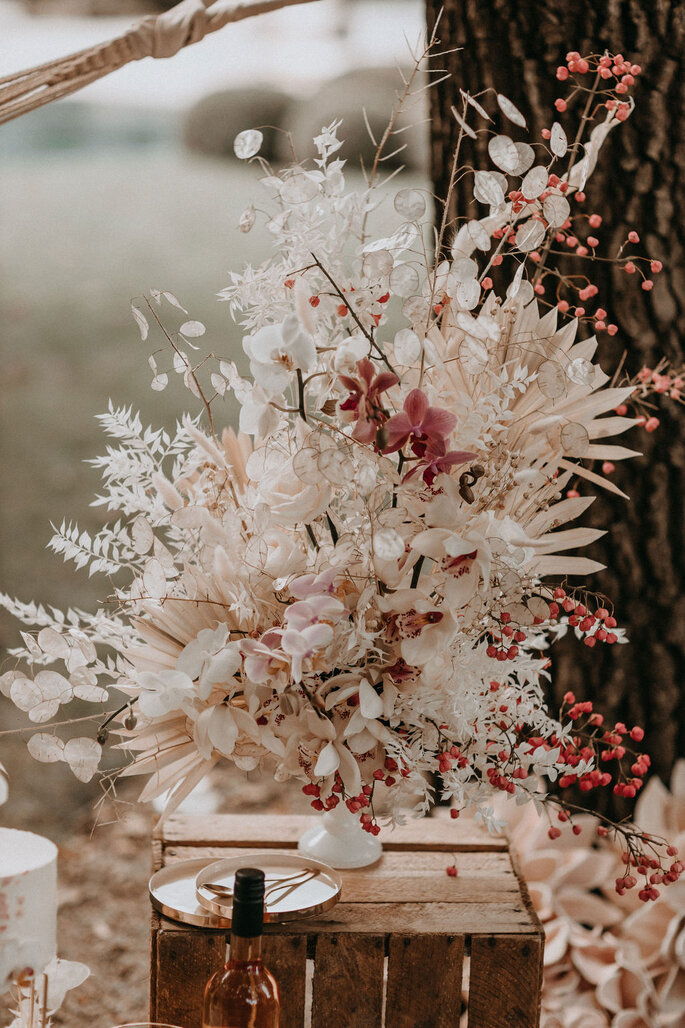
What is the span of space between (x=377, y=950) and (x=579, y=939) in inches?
20.1

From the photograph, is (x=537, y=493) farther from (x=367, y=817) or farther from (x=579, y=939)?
(x=579, y=939)

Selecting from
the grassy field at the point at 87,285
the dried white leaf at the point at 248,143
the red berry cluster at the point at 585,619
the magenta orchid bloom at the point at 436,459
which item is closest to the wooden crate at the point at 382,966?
the red berry cluster at the point at 585,619

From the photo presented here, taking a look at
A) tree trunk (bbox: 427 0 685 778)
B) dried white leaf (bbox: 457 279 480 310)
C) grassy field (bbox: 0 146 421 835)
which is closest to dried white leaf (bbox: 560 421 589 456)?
dried white leaf (bbox: 457 279 480 310)

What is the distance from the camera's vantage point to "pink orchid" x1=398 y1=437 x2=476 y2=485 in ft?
2.68

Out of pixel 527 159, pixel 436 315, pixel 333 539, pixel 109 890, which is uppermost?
pixel 527 159

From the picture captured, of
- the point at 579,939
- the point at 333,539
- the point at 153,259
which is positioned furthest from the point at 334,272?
the point at 153,259

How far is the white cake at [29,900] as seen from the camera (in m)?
0.80

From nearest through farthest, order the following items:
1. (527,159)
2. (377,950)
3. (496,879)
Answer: (527,159) → (377,950) → (496,879)

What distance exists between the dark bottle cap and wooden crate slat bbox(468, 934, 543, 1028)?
0.28 m

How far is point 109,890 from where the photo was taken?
2.27 metres

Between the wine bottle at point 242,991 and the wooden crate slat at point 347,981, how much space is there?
0.12 m

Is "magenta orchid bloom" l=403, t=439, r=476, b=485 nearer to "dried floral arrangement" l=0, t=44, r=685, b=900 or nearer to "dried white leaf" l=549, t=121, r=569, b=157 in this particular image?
"dried floral arrangement" l=0, t=44, r=685, b=900

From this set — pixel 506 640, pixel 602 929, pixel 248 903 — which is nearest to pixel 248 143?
pixel 506 640

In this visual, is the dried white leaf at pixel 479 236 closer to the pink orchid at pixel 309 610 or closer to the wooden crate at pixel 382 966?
the pink orchid at pixel 309 610
